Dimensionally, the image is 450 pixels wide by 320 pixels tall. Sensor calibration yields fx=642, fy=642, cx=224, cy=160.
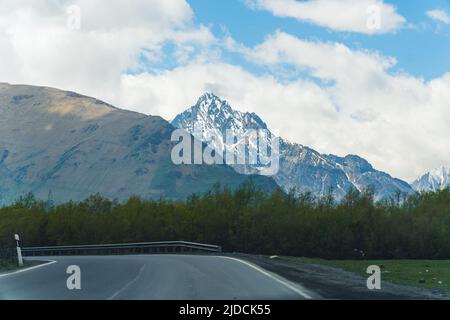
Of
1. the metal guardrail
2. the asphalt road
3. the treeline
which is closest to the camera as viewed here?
the asphalt road

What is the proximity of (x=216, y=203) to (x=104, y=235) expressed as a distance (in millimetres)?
10824

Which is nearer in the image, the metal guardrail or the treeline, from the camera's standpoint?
the treeline

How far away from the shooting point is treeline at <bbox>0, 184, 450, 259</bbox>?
140 ft

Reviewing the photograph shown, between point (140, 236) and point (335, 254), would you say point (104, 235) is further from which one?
point (335, 254)

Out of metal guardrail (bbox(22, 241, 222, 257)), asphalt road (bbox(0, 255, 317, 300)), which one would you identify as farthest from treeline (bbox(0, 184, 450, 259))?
asphalt road (bbox(0, 255, 317, 300))

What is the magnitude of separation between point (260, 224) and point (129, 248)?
33.2 feet

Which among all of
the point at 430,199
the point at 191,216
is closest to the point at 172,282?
the point at 191,216

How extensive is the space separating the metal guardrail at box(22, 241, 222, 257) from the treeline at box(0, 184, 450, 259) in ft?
3.31

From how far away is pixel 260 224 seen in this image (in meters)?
49.5

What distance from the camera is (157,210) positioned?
57.9 meters

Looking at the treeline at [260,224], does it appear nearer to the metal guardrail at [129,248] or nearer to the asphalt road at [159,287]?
the metal guardrail at [129,248]

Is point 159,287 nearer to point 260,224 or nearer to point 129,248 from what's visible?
point 129,248

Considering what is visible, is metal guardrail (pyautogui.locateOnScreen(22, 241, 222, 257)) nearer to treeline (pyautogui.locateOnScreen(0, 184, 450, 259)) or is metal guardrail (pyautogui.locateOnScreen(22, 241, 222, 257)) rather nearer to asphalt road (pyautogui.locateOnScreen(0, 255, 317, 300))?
treeline (pyautogui.locateOnScreen(0, 184, 450, 259))

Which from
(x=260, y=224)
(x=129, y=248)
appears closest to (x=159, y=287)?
(x=129, y=248)
